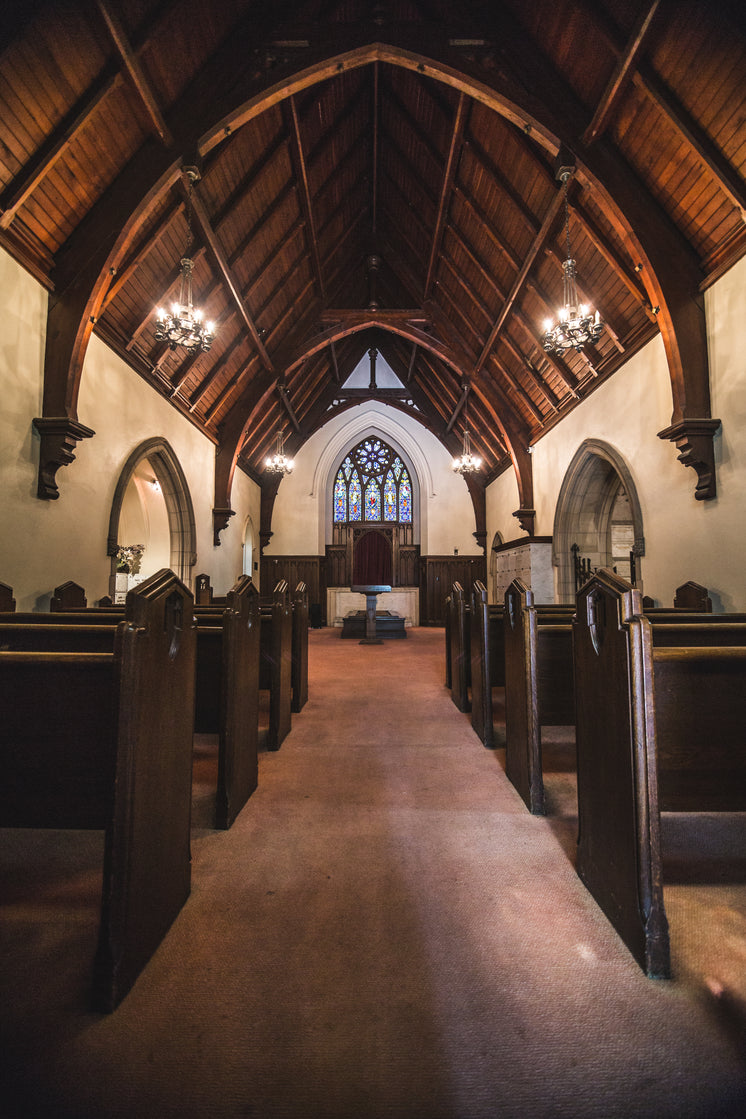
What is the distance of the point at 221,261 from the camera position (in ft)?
20.0

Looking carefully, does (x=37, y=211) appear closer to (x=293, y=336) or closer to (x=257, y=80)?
(x=257, y=80)

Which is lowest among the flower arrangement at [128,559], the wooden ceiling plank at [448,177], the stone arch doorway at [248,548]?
the flower arrangement at [128,559]

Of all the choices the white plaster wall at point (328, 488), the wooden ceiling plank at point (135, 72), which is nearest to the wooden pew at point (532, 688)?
the wooden ceiling plank at point (135, 72)

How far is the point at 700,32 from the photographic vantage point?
340 cm

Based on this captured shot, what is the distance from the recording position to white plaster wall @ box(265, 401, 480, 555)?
13.3 metres

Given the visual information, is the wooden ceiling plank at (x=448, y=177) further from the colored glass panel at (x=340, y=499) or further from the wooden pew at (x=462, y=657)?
the colored glass panel at (x=340, y=499)

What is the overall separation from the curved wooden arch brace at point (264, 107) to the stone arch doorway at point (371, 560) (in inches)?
393

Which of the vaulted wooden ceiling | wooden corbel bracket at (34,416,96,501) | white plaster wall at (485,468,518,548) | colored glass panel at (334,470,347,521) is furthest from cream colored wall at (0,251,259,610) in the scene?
colored glass panel at (334,470,347,521)

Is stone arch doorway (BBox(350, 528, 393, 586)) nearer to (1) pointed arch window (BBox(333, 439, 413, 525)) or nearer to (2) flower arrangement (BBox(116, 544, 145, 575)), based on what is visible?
(1) pointed arch window (BBox(333, 439, 413, 525))

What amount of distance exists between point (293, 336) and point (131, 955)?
9449 millimetres

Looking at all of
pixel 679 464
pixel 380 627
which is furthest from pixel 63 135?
pixel 380 627

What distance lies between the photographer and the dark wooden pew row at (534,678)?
2.28 metres

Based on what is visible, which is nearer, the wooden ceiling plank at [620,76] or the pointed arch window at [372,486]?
the wooden ceiling plank at [620,76]

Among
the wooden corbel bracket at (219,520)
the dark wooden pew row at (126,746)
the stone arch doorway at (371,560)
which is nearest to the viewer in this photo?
the dark wooden pew row at (126,746)
